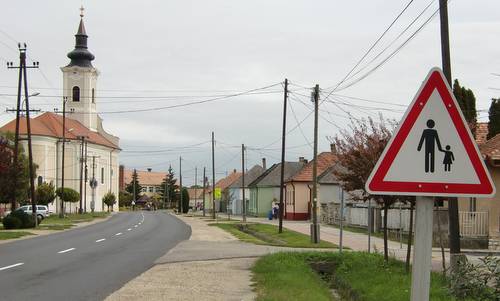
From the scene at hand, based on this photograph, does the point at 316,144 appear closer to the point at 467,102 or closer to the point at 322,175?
the point at 467,102

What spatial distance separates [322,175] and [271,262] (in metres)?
46.2

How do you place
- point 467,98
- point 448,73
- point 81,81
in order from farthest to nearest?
point 81,81, point 467,98, point 448,73

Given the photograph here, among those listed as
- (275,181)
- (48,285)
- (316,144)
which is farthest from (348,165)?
(275,181)

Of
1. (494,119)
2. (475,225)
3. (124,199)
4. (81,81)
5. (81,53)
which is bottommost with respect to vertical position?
(124,199)

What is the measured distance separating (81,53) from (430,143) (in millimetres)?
110371

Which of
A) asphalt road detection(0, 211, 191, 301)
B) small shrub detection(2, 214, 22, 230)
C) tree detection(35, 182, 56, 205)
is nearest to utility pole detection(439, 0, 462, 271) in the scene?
asphalt road detection(0, 211, 191, 301)

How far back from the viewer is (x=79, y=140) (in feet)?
314

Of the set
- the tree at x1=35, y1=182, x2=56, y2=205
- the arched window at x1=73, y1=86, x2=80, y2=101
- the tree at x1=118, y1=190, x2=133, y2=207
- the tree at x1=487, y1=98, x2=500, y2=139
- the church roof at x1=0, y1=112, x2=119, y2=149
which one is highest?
the arched window at x1=73, y1=86, x2=80, y2=101

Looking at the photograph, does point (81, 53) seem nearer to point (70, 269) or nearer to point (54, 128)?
point (54, 128)

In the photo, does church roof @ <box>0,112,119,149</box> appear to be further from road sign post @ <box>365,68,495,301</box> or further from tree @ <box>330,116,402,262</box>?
road sign post @ <box>365,68,495,301</box>

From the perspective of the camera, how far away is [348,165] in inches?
620

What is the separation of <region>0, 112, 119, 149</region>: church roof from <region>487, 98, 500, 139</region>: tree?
71.1 metres

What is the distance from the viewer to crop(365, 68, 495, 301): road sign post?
4199mm

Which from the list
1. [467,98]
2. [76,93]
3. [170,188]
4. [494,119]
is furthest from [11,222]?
[170,188]
